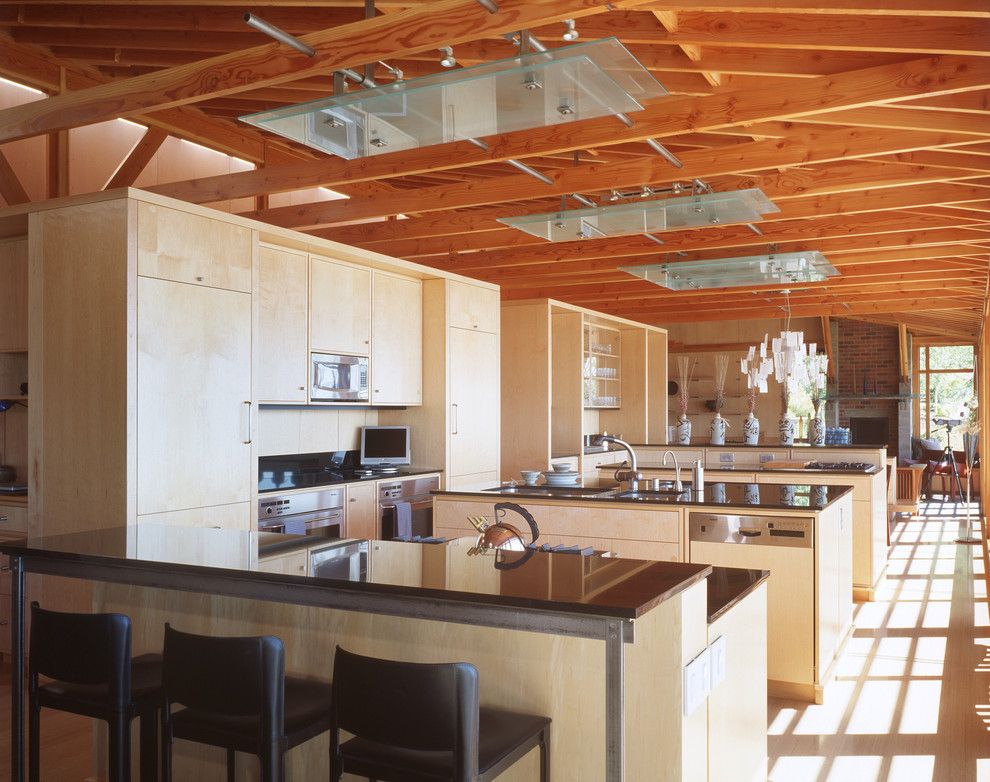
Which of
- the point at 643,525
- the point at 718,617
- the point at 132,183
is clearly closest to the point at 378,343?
the point at 132,183

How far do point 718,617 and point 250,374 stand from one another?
352cm

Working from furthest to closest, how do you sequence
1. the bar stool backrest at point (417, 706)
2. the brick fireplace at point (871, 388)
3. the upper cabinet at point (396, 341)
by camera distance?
the brick fireplace at point (871, 388)
the upper cabinet at point (396, 341)
the bar stool backrest at point (417, 706)

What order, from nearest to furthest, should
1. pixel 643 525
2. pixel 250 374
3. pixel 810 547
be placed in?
pixel 810 547
pixel 643 525
pixel 250 374

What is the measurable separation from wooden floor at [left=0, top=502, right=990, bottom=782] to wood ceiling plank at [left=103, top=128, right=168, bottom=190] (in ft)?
12.0

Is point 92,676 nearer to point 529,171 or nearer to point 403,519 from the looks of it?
point 529,171

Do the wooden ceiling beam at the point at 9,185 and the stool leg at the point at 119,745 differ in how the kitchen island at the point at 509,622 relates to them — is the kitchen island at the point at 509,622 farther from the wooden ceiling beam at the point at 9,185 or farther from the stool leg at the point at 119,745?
the wooden ceiling beam at the point at 9,185

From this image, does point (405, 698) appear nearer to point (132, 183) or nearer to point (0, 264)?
point (0, 264)

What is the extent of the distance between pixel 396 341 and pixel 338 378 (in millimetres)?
797

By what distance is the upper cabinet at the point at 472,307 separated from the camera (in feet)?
24.9

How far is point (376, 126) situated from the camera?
3.75 metres

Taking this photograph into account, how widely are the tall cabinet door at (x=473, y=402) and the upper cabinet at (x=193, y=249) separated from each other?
2.57 meters

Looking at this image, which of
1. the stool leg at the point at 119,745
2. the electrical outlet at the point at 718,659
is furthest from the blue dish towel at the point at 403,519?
the electrical outlet at the point at 718,659

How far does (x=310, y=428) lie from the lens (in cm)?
696

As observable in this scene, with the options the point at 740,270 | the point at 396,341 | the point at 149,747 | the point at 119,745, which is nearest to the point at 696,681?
the point at 119,745
